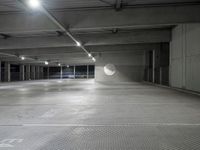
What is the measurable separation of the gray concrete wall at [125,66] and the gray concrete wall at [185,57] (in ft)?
29.4

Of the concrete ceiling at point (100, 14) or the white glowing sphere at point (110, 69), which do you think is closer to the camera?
the concrete ceiling at point (100, 14)

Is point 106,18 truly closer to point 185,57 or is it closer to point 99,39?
point 99,39

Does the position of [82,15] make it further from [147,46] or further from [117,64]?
[117,64]

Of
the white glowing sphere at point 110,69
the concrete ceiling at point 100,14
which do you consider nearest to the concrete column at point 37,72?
the white glowing sphere at point 110,69

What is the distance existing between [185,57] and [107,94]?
15.1 ft

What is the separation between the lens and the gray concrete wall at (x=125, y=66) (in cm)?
2170

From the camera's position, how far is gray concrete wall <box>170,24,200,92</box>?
354 inches

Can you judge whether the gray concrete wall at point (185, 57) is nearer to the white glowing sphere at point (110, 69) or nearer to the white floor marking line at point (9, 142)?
the white floor marking line at point (9, 142)

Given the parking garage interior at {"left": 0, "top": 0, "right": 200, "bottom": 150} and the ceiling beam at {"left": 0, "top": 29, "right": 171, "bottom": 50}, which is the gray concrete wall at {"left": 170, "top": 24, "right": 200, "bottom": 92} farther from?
the ceiling beam at {"left": 0, "top": 29, "right": 171, "bottom": 50}

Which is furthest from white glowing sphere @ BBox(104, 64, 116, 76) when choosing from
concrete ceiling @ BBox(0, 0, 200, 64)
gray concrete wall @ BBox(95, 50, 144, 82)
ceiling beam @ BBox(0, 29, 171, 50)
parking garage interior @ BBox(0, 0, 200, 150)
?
concrete ceiling @ BBox(0, 0, 200, 64)

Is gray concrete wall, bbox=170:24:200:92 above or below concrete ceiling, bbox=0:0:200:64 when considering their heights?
below

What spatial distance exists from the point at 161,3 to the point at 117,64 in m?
14.5

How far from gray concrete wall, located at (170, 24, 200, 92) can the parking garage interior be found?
0.14 ft

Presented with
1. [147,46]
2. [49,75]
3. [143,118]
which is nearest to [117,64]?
[147,46]
